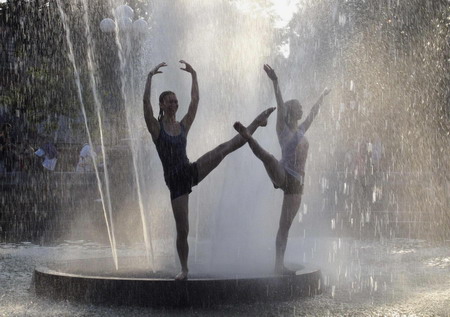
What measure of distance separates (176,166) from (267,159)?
821mm

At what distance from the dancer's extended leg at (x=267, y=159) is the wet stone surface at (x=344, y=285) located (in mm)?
1081

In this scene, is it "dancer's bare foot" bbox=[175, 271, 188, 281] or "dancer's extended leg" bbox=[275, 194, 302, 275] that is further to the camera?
"dancer's extended leg" bbox=[275, 194, 302, 275]

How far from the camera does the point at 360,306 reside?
22.1 ft

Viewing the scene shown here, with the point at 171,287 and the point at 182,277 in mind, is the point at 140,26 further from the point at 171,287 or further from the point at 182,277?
the point at 171,287

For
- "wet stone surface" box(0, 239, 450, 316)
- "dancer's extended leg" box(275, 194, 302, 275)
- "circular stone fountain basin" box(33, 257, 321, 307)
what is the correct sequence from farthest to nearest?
"dancer's extended leg" box(275, 194, 302, 275), "circular stone fountain basin" box(33, 257, 321, 307), "wet stone surface" box(0, 239, 450, 316)

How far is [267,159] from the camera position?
281 inches

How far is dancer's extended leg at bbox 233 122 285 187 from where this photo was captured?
22.5 ft

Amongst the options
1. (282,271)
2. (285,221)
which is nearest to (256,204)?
(285,221)

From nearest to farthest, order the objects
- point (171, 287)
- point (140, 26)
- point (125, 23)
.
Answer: point (171, 287) < point (125, 23) < point (140, 26)

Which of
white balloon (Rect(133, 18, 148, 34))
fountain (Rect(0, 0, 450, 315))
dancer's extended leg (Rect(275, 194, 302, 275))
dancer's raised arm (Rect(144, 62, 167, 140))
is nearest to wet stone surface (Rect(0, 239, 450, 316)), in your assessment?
fountain (Rect(0, 0, 450, 315))

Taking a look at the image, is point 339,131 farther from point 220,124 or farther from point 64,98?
point 220,124

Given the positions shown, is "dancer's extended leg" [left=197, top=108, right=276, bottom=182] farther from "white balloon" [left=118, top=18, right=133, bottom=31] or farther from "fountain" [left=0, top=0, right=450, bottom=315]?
"white balloon" [left=118, top=18, right=133, bottom=31]

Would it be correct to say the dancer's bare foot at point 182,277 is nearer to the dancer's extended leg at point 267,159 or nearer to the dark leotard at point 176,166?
the dark leotard at point 176,166

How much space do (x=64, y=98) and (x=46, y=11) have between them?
11.9ft
